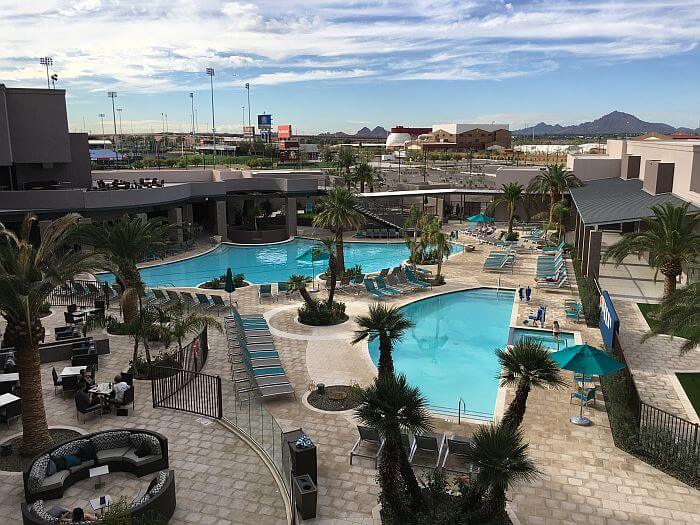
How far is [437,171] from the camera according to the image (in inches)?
2857

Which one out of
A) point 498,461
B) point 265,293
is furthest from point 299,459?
point 265,293

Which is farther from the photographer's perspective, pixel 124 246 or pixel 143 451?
pixel 124 246

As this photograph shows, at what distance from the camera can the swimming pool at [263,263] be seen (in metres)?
30.9

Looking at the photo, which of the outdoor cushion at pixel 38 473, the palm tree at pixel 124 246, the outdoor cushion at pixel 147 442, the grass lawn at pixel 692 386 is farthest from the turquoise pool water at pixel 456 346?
the outdoor cushion at pixel 38 473

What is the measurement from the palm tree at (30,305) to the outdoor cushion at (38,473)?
1538 mm

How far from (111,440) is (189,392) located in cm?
328

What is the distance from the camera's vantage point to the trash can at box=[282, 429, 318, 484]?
1058 cm

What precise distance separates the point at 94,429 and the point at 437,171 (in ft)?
209

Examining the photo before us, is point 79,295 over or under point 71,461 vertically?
under

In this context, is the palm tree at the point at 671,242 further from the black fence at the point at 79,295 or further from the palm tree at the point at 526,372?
the black fence at the point at 79,295

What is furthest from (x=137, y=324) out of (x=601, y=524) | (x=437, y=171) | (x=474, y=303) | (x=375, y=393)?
(x=437, y=171)

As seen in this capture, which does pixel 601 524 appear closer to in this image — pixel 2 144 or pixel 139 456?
pixel 139 456

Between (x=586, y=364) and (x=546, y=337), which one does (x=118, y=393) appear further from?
(x=546, y=337)

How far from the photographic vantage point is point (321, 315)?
21.5m
